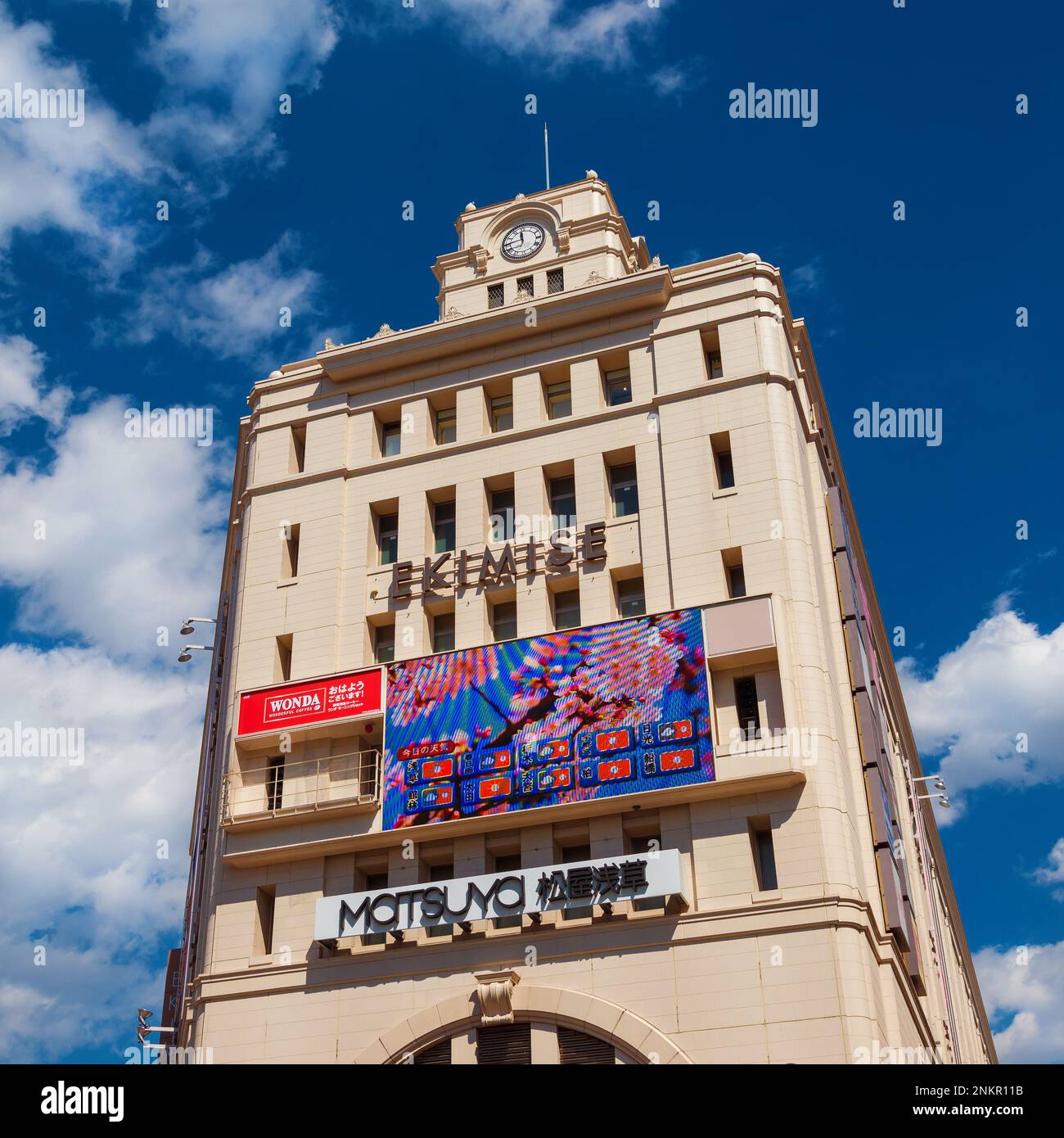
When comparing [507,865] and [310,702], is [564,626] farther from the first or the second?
[310,702]

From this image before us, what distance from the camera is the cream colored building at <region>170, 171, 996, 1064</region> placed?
39375 mm

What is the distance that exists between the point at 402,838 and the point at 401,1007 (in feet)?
17.3

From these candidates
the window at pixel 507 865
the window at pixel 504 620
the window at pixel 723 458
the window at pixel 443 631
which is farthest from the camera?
the window at pixel 443 631

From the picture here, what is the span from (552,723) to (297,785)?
9.18 metres

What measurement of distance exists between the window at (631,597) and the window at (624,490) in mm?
2470

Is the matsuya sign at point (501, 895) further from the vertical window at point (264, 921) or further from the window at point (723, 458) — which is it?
the window at point (723, 458)

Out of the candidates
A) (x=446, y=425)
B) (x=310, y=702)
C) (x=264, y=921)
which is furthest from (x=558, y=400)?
(x=264, y=921)

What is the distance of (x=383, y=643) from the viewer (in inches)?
1946

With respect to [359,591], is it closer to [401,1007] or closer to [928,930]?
[401,1007]

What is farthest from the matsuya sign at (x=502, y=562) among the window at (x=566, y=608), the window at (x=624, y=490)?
the window at (x=624, y=490)

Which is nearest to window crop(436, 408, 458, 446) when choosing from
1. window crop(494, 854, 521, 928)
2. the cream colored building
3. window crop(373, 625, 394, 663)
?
the cream colored building

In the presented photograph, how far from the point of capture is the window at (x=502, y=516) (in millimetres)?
50031

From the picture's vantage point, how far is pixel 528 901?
40.8m

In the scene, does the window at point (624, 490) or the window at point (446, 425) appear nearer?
the window at point (624, 490)
